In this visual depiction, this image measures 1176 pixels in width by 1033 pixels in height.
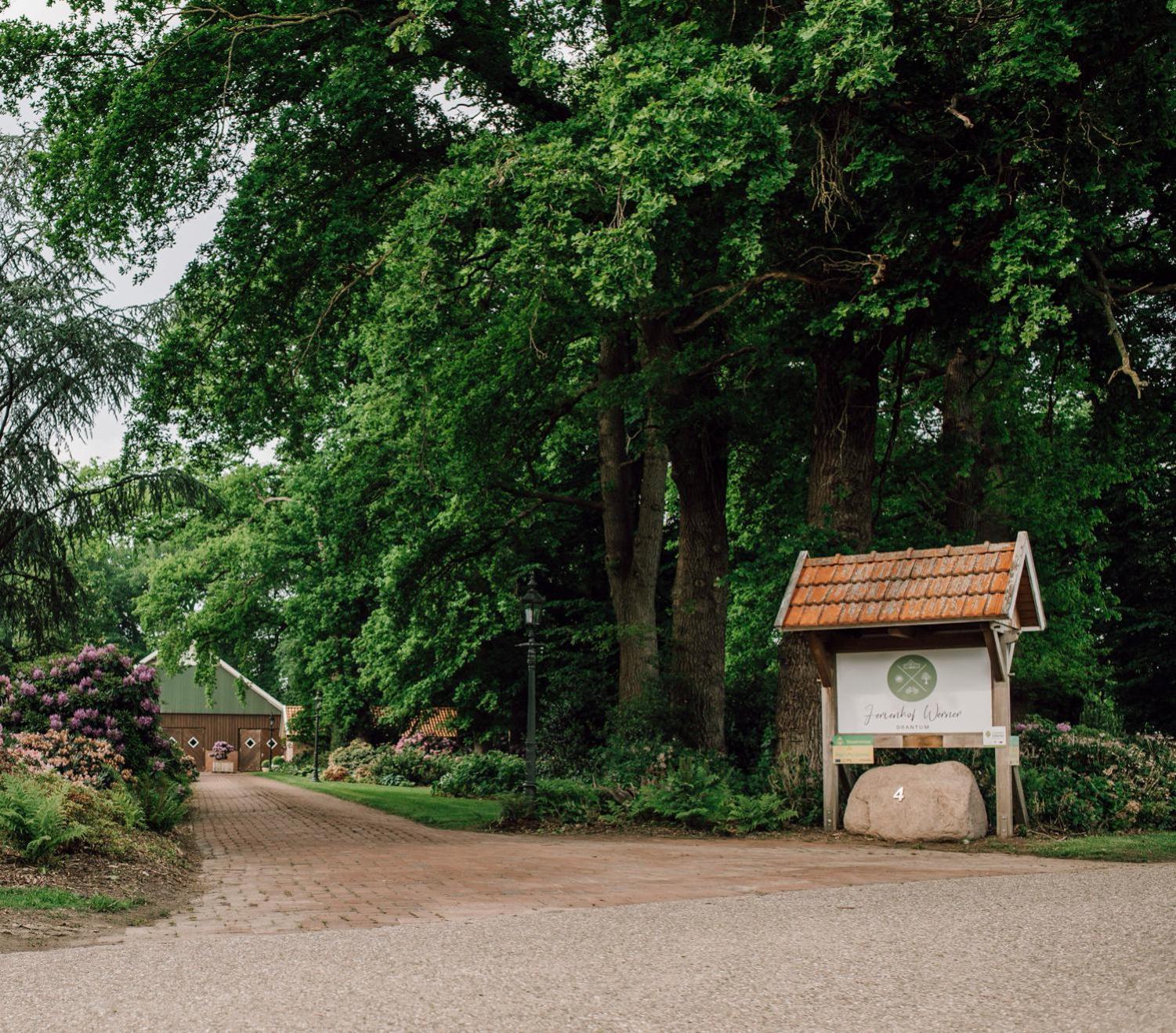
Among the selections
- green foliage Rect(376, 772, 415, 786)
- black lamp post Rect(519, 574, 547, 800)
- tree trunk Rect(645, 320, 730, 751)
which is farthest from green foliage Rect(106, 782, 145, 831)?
green foliage Rect(376, 772, 415, 786)

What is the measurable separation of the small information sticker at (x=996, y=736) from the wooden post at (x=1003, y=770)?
2 cm

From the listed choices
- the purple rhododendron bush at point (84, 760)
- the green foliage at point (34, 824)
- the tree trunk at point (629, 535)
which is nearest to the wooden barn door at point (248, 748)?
the tree trunk at point (629, 535)

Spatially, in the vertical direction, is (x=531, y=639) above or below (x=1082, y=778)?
above

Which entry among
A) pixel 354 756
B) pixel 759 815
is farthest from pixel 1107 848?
pixel 354 756

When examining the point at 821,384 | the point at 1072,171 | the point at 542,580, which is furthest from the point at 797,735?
the point at 542,580

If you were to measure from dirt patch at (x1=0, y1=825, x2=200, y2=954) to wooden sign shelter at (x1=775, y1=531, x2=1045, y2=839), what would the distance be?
7.32 metres

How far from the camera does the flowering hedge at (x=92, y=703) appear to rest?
49.8 ft

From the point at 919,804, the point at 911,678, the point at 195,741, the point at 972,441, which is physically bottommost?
the point at 195,741

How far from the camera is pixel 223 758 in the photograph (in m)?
58.8

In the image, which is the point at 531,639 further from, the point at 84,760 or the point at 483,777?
the point at 84,760

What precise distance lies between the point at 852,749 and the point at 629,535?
8420 mm

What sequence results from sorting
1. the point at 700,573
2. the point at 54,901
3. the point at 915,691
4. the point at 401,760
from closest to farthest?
Result: the point at 54,901 < the point at 915,691 < the point at 700,573 < the point at 401,760

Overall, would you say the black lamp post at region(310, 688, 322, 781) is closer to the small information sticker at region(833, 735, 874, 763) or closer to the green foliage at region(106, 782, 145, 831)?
the green foliage at region(106, 782, 145, 831)

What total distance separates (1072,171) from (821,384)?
4.05 meters
